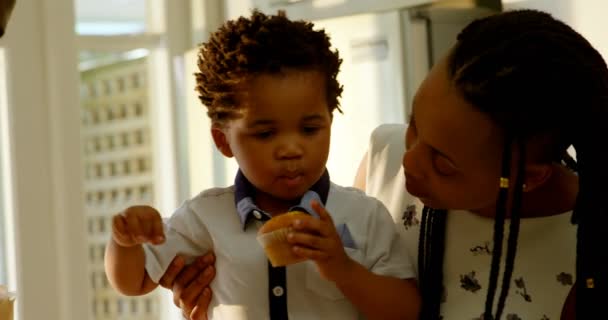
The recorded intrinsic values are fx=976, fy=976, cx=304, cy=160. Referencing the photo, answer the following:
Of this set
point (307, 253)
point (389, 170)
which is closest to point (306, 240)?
point (307, 253)

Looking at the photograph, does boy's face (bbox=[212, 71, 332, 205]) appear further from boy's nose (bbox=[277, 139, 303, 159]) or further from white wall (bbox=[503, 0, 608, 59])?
white wall (bbox=[503, 0, 608, 59])

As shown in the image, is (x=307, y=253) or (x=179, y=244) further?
(x=179, y=244)

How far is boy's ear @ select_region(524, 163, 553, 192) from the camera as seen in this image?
3.39ft

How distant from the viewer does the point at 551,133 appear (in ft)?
3.34

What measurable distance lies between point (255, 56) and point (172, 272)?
0.31 metres

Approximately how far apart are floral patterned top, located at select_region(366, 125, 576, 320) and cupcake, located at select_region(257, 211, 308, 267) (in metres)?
0.21

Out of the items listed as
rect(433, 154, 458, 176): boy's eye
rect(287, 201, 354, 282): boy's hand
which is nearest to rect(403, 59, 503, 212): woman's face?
rect(433, 154, 458, 176): boy's eye

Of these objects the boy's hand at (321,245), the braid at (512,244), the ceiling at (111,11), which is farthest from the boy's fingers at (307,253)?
the ceiling at (111,11)

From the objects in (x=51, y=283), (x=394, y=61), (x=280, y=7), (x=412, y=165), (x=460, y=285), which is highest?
(x=280, y=7)

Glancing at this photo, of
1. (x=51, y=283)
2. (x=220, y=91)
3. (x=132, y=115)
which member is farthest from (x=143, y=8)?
(x=220, y=91)

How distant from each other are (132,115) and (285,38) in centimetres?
208

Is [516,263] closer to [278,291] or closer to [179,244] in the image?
→ [278,291]

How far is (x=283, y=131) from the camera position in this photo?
1.22 metres

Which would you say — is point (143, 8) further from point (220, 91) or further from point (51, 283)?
point (220, 91)
